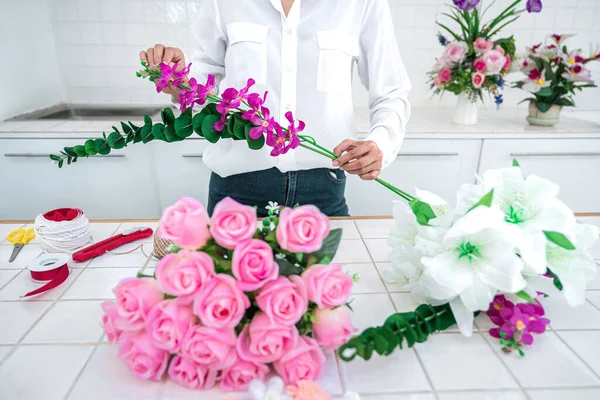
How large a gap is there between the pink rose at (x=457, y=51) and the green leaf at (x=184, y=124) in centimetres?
148

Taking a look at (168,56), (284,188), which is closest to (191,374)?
(168,56)

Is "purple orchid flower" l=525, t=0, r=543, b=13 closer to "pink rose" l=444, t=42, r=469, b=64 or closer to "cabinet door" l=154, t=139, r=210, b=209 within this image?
"pink rose" l=444, t=42, r=469, b=64

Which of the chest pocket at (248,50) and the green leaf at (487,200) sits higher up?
the chest pocket at (248,50)

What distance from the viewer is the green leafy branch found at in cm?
55

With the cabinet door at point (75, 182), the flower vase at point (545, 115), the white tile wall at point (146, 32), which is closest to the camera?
the cabinet door at point (75, 182)

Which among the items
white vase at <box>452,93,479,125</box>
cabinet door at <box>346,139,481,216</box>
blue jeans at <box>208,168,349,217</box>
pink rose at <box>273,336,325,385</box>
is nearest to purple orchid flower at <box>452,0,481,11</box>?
white vase at <box>452,93,479,125</box>

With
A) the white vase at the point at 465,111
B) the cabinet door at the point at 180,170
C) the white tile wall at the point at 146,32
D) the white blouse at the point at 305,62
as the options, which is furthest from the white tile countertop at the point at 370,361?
the white tile wall at the point at 146,32

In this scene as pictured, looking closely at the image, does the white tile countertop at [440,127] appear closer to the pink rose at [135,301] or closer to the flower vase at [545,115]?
the flower vase at [545,115]

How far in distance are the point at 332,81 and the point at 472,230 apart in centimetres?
73

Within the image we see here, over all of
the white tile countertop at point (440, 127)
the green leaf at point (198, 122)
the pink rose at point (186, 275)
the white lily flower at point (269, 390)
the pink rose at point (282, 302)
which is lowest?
the white lily flower at point (269, 390)

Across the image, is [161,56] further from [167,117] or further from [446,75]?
[446,75]

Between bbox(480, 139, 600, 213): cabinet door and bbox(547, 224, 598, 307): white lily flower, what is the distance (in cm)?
133

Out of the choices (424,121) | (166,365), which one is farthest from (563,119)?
(166,365)

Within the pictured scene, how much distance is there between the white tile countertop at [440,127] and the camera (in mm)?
1728
